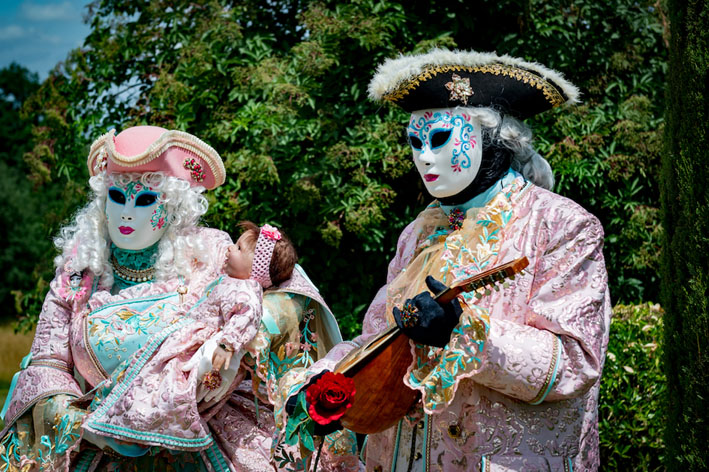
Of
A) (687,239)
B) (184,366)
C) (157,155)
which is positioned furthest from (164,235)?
(687,239)

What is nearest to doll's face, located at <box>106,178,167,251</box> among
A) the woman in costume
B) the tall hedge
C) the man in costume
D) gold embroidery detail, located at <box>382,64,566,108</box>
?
the woman in costume

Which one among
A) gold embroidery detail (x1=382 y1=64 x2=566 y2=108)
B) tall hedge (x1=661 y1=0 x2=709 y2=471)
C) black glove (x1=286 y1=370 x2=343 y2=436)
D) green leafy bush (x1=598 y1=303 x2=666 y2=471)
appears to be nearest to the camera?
black glove (x1=286 y1=370 x2=343 y2=436)

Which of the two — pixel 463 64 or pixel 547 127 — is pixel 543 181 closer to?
pixel 463 64

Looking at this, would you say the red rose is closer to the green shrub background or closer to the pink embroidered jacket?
the pink embroidered jacket

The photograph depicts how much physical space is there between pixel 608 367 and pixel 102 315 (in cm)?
254

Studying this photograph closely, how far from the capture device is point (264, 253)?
10.8 ft

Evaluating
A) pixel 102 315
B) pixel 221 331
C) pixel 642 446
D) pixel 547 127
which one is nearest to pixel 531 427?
pixel 221 331

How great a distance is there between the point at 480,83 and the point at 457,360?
891 millimetres

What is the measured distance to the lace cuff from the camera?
83.6 inches

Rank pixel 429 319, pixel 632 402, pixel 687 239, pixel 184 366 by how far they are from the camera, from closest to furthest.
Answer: pixel 429 319 → pixel 687 239 → pixel 184 366 → pixel 632 402

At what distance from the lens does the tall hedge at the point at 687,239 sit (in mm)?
2680

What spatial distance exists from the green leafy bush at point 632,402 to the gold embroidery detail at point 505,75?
2.03 meters

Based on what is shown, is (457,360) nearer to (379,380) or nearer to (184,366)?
(379,380)

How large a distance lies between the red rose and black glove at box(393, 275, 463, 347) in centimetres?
23
